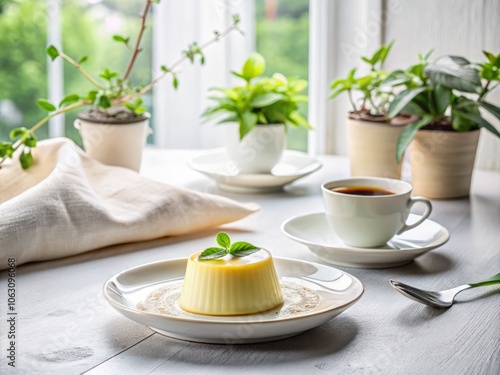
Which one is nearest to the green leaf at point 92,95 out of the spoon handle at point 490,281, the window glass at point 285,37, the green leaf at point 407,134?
the green leaf at point 407,134

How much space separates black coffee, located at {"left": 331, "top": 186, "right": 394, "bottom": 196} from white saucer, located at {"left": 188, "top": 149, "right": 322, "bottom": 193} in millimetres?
405

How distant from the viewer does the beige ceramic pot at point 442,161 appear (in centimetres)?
153

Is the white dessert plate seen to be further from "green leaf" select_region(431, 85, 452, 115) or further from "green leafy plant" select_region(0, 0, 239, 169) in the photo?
"green leaf" select_region(431, 85, 452, 115)

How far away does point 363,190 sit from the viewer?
117 centimetres

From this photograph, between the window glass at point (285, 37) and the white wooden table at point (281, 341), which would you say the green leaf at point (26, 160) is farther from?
the window glass at point (285, 37)

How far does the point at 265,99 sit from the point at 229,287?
0.81 meters

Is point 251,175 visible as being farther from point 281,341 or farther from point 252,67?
point 281,341

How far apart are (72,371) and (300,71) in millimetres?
2964

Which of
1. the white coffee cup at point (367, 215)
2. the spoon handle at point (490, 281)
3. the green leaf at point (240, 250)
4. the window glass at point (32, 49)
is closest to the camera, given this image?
the green leaf at point (240, 250)

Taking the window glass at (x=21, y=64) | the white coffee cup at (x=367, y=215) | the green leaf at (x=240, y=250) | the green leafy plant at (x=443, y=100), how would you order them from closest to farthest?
the green leaf at (x=240, y=250), the white coffee cup at (x=367, y=215), the green leafy plant at (x=443, y=100), the window glass at (x=21, y=64)

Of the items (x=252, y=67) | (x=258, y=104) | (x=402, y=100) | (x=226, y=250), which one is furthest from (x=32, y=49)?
(x=226, y=250)

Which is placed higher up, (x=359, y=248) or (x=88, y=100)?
(x=88, y=100)

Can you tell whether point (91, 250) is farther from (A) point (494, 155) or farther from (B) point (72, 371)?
(A) point (494, 155)

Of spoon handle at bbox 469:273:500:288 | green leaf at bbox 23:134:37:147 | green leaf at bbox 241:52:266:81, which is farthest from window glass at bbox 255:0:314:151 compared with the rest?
spoon handle at bbox 469:273:500:288
